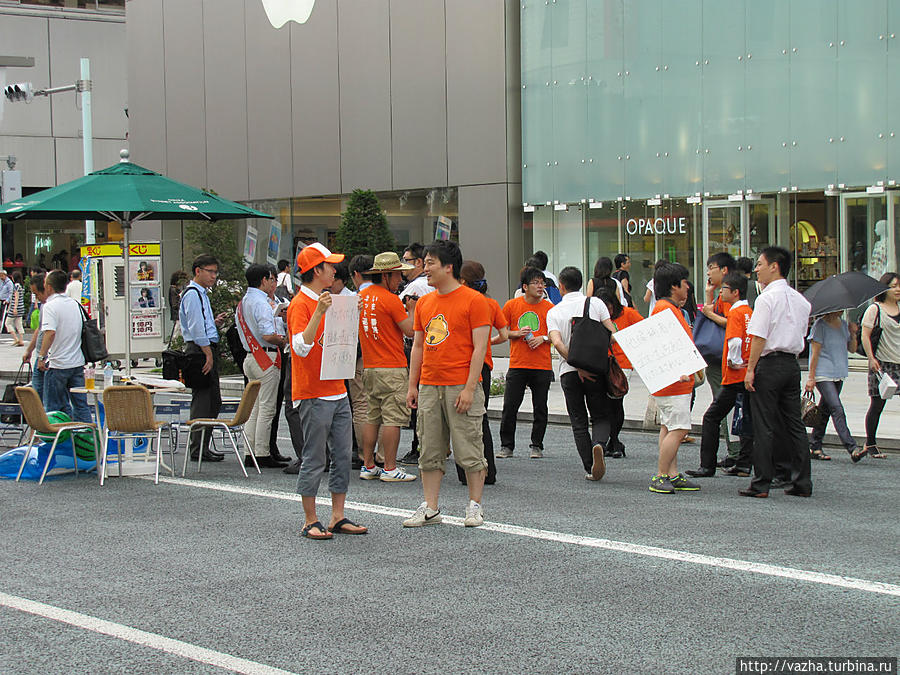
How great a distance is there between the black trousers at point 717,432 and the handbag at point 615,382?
78cm

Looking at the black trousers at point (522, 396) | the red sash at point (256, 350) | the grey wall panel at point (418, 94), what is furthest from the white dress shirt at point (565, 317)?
the grey wall panel at point (418, 94)

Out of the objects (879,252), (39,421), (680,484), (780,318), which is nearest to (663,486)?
(680,484)

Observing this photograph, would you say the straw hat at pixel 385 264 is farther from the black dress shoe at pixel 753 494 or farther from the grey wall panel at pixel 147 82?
the grey wall panel at pixel 147 82

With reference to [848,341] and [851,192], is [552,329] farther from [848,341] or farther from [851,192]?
[851,192]

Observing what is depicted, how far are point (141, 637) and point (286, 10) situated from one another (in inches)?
927

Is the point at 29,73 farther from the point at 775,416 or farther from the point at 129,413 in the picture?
the point at 775,416

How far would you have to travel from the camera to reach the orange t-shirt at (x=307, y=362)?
7699mm

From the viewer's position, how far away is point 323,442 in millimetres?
7719

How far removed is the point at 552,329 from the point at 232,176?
19.9 metres

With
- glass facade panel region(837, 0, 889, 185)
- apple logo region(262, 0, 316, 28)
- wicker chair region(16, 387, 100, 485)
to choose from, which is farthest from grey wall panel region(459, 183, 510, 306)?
wicker chair region(16, 387, 100, 485)

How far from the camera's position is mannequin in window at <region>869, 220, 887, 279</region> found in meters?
18.6

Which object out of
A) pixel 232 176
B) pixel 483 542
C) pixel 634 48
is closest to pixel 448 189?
pixel 634 48

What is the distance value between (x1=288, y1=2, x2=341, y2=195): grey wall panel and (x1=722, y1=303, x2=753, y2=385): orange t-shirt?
1769cm

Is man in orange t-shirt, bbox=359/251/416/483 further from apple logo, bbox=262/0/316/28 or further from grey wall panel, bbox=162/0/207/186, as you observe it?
grey wall panel, bbox=162/0/207/186
